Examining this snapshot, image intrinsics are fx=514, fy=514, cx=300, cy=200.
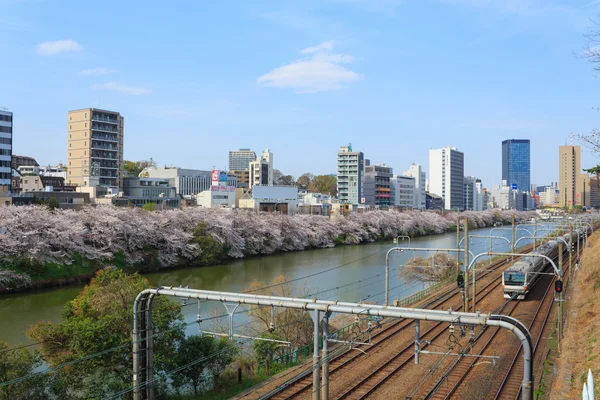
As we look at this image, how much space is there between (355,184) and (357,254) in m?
44.6

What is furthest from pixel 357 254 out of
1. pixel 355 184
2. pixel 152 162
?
pixel 152 162

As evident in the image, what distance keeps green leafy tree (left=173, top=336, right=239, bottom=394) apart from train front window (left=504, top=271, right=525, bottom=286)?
12.2 meters

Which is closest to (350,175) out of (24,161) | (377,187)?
(377,187)

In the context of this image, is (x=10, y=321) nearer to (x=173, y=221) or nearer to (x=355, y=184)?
Result: (x=173, y=221)

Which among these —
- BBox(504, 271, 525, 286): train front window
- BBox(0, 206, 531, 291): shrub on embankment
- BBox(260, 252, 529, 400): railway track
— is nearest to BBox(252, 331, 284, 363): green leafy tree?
BBox(260, 252, 529, 400): railway track

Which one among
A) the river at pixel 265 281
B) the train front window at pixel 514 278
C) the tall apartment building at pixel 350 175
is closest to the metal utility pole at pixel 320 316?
the river at pixel 265 281

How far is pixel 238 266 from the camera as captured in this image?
3309 cm

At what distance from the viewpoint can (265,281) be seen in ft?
88.2

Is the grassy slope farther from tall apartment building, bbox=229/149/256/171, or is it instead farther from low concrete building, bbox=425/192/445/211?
tall apartment building, bbox=229/149/256/171

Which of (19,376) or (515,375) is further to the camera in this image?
(515,375)

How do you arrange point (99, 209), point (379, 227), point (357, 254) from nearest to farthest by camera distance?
point (99, 209) < point (357, 254) < point (379, 227)

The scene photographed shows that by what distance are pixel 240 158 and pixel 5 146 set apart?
335ft

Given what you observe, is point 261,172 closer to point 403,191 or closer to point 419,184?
point 403,191

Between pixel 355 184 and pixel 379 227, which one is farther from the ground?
pixel 355 184
